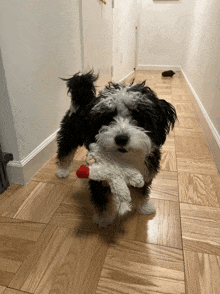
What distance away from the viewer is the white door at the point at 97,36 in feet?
6.37

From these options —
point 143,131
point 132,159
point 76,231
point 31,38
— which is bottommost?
point 76,231

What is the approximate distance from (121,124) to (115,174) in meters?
0.18

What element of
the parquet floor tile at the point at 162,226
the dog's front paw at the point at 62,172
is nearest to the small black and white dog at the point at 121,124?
the parquet floor tile at the point at 162,226

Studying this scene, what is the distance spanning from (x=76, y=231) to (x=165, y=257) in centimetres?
41

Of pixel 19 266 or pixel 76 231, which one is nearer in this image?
pixel 19 266

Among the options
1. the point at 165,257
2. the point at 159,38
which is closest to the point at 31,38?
the point at 165,257

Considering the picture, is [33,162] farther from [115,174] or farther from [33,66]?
[115,174]

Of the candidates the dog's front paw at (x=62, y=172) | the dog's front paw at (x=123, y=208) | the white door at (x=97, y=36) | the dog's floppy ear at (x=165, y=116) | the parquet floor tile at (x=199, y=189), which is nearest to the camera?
the dog's front paw at (x=123, y=208)

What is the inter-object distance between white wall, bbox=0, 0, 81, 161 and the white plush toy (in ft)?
2.07

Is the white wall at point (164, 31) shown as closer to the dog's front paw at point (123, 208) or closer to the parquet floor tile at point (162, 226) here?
the parquet floor tile at point (162, 226)

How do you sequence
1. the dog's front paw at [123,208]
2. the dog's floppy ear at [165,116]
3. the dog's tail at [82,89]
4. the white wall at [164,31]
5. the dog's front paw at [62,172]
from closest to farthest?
the dog's front paw at [123,208]
the dog's floppy ear at [165,116]
the dog's tail at [82,89]
the dog's front paw at [62,172]
the white wall at [164,31]

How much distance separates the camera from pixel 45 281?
79 centimetres

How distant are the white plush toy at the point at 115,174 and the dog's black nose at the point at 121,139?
0.08 meters

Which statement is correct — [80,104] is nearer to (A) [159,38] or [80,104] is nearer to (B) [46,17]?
(B) [46,17]
